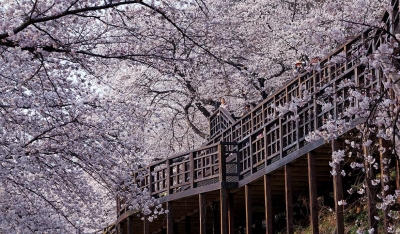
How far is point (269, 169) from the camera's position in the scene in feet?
51.5

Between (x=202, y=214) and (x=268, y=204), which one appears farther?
(x=202, y=214)

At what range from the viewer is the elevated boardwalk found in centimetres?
1371

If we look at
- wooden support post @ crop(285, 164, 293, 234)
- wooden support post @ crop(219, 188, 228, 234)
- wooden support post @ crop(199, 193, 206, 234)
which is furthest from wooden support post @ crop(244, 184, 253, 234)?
wooden support post @ crop(285, 164, 293, 234)

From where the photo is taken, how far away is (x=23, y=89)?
34.3ft

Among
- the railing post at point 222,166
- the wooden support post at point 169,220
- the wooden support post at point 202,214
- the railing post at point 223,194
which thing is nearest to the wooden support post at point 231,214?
the wooden support post at point 202,214

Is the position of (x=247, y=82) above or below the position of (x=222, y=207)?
above

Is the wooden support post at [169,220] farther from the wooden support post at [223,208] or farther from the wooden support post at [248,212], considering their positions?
the wooden support post at [248,212]

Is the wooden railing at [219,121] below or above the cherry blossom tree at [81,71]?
above

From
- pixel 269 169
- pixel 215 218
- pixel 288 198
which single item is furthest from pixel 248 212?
pixel 215 218

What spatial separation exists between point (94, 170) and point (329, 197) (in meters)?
8.47

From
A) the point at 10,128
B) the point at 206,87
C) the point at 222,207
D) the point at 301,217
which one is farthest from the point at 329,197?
the point at 10,128

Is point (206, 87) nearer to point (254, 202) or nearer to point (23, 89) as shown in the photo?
point (254, 202)

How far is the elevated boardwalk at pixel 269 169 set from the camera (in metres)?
13.7

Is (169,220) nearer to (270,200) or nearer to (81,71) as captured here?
(270,200)
